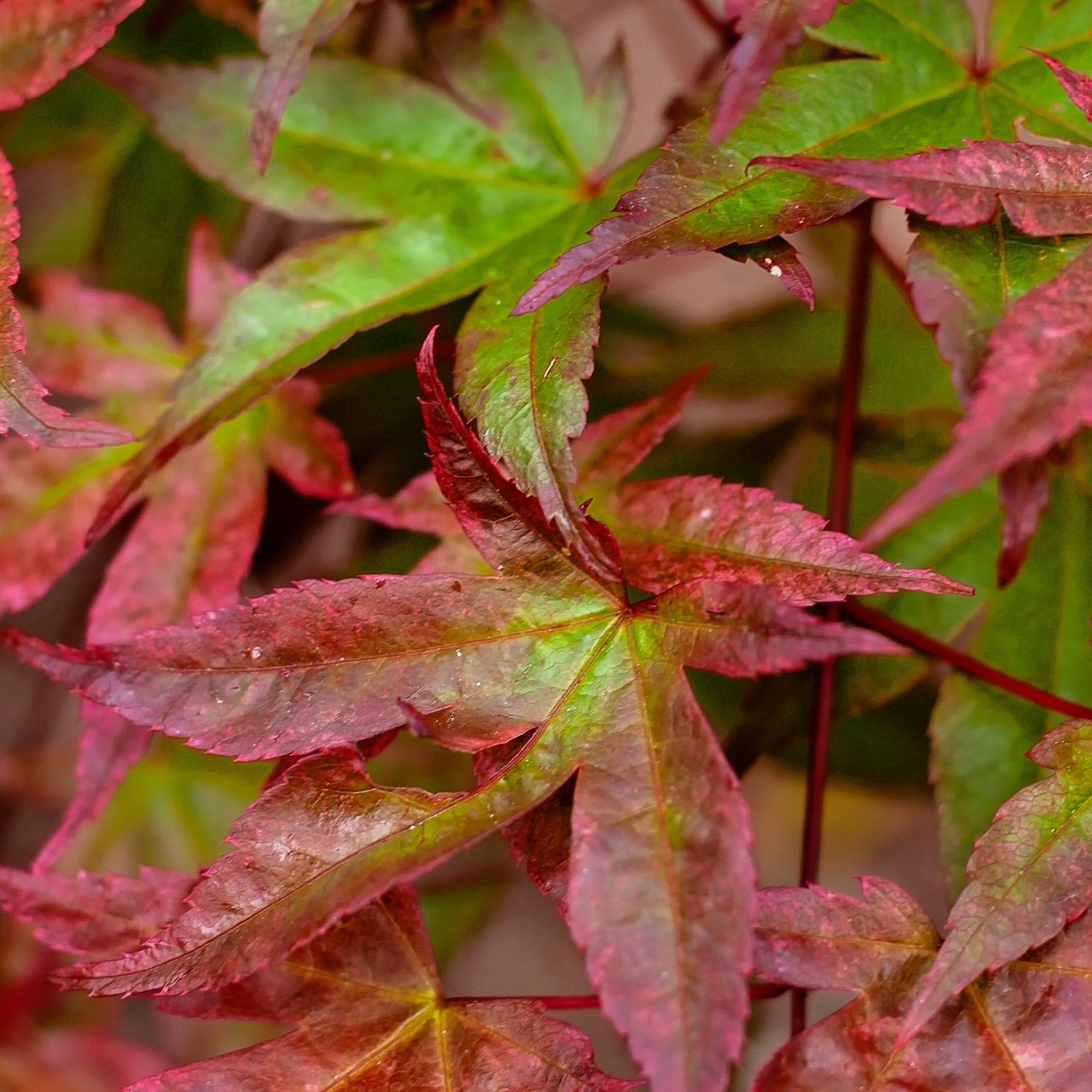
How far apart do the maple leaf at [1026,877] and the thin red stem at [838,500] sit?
108 millimetres

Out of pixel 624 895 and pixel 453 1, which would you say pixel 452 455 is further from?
pixel 453 1

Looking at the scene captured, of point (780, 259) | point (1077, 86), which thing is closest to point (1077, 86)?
point (1077, 86)

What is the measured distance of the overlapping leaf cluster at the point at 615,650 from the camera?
1.13 feet

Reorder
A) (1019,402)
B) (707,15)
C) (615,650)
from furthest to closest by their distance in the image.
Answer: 1. (707,15)
2. (615,650)
3. (1019,402)

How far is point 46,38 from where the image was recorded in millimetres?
454

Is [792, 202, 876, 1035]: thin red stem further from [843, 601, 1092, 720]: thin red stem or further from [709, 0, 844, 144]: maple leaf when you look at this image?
[709, 0, 844, 144]: maple leaf

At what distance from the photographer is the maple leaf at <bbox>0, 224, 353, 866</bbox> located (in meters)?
0.57

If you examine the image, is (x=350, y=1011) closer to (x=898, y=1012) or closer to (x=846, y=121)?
(x=898, y=1012)

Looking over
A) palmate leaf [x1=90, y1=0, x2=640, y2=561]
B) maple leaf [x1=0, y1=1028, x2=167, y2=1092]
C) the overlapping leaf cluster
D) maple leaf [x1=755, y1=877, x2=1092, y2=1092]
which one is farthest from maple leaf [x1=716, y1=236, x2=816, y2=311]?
maple leaf [x1=0, y1=1028, x2=167, y2=1092]

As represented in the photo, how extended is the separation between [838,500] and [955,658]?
106 millimetres

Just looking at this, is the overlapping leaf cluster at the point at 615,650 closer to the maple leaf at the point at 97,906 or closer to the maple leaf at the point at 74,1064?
the maple leaf at the point at 97,906

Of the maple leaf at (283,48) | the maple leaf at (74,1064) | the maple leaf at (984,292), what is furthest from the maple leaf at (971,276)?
the maple leaf at (74,1064)

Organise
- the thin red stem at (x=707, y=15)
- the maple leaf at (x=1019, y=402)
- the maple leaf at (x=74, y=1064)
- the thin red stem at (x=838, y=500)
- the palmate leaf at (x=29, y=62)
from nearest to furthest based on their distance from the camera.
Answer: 1. the maple leaf at (x=1019, y=402)
2. the palmate leaf at (x=29, y=62)
3. the thin red stem at (x=838, y=500)
4. the thin red stem at (x=707, y=15)
5. the maple leaf at (x=74, y=1064)

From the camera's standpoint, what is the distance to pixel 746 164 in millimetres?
397
